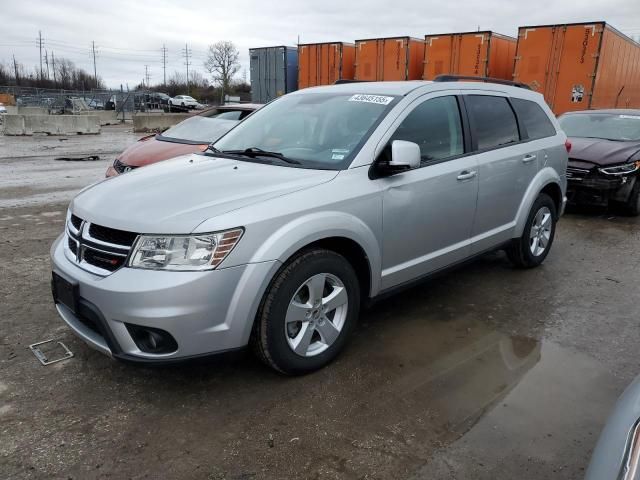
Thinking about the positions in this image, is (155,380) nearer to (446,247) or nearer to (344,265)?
(344,265)

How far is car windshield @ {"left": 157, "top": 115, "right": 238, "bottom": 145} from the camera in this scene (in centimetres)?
760

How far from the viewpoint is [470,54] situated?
48.6 ft

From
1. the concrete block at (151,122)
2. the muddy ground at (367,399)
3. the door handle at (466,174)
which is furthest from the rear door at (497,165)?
the concrete block at (151,122)

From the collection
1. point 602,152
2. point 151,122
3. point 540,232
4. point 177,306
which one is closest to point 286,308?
point 177,306

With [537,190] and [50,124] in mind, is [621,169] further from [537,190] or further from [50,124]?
[50,124]

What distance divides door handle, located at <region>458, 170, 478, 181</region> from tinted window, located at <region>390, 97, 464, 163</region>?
16 centimetres

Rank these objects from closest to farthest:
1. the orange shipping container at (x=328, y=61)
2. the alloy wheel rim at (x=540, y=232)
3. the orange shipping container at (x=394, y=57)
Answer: the alloy wheel rim at (x=540, y=232) → the orange shipping container at (x=394, y=57) → the orange shipping container at (x=328, y=61)

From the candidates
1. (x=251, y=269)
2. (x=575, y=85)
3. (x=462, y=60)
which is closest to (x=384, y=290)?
Result: (x=251, y=269)

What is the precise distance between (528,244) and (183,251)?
3.70m

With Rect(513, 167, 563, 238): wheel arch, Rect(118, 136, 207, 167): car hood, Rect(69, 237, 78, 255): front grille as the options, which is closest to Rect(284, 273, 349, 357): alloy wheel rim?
Rect(69, 237, 78, 255): front grille

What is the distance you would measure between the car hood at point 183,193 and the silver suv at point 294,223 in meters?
0.01

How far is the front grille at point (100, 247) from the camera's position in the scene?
2.77m

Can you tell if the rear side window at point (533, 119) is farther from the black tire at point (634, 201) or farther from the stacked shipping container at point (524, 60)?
the stacked shipping container at point (524, 60)

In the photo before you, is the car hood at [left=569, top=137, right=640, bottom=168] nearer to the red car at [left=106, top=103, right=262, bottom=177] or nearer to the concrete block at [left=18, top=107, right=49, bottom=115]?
the red car at [left=106, top=103, right=262, bottom=177]
